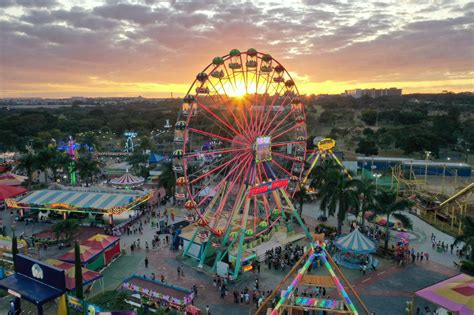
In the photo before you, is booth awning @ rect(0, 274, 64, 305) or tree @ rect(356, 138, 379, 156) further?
tree @ rect(356, 138, 379, 156)

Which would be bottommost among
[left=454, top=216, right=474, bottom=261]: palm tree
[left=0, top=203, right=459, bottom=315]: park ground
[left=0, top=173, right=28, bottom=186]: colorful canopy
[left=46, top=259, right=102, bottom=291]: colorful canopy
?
[left=0, top=203, right=459, bottom=315]: park ground

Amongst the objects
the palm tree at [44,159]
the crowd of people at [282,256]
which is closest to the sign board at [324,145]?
the crowd of people at [282,256]

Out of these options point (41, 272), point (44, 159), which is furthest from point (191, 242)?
point (44, 159)

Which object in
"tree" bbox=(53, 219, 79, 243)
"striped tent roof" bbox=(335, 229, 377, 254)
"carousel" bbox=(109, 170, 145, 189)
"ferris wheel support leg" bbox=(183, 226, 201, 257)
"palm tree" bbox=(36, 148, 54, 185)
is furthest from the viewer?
"palm tree" bbox=(36, 148, 54, 185)

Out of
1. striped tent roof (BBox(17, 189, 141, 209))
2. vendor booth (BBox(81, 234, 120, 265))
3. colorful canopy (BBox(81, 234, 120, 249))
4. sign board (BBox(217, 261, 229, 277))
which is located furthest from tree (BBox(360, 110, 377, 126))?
colorful canopy (BBox(81, 234, 120, 249))

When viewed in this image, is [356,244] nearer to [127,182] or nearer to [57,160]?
[127,182]

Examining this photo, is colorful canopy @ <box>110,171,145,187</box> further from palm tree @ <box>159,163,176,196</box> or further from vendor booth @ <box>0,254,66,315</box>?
vendor booth @ <box>0,254,66,315</box>

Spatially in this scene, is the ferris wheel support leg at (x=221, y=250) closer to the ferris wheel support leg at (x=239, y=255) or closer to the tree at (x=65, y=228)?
the ferris wheel support leg at (x=239, y=255)
